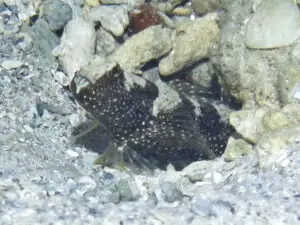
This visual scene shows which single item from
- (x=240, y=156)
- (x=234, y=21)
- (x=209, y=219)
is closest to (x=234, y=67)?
(x=234, y=21)

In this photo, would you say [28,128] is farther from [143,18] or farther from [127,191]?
[143,18]

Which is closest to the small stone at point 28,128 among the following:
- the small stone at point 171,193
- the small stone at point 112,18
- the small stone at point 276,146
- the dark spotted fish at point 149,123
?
the dark spotted fish at point 149,123

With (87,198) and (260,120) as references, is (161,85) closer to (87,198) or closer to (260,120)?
(260,120)

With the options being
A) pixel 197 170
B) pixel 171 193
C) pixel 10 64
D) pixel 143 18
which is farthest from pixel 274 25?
pixel 10 64

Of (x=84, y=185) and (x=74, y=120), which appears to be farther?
(x=74, y=120)

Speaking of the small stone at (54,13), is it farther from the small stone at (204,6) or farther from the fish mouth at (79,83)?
the small stone at (204,6)

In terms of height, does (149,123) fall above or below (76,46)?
below
